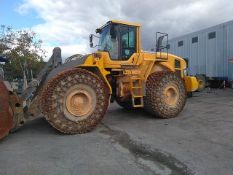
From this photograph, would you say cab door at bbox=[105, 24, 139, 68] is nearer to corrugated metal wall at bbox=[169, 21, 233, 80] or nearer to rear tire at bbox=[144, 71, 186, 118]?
rear tire at bbox=[144, 71, 186, 118]

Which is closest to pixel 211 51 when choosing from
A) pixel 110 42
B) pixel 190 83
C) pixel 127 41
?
pixel 190 83

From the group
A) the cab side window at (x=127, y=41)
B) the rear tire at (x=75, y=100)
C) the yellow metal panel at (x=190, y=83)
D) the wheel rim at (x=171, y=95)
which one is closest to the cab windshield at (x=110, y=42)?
the cab side window at (x=127, y=41)

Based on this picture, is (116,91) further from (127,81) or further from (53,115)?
(53,115)

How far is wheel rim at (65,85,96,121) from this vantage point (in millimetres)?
7516

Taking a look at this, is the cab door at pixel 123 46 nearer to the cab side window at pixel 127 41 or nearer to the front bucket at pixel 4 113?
the cab side window at pixel 127 41

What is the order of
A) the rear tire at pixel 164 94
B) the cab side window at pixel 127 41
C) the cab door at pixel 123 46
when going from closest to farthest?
the cab door at pixel 123 46, the cab side window at pixel 127 41, the rear tire at pixel 164 94

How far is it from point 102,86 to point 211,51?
14514 mm

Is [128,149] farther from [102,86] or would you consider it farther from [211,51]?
[211,51]

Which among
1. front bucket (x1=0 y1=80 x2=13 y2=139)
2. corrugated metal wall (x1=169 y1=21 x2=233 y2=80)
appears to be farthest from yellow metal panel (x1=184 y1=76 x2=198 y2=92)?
corrugated metal wall (x1=169 y1=21 x2=233 y2=80)

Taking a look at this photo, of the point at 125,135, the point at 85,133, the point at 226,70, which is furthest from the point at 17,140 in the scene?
the point at 226,70

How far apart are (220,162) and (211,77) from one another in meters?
16.2

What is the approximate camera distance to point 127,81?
898 cm

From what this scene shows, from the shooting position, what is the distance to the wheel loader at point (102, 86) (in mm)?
7305

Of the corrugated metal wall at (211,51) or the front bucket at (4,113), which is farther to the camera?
the corrugated metal wall at (211,51)
